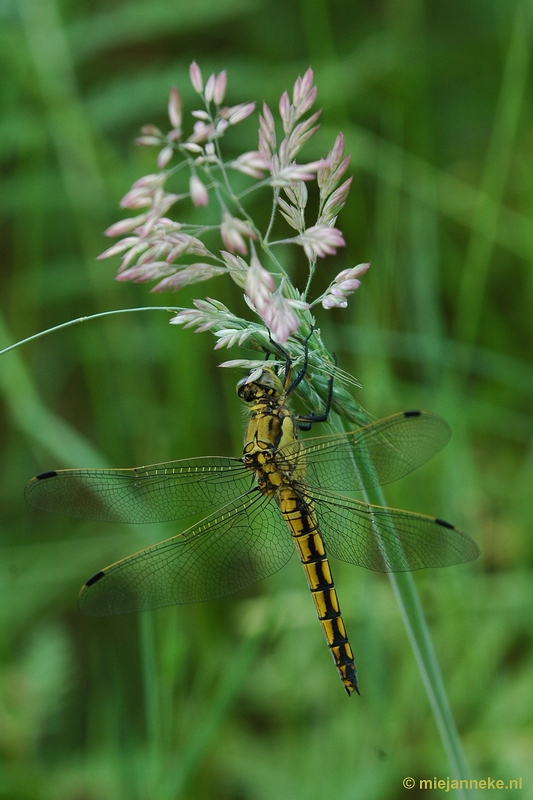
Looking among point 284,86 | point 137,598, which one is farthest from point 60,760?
point 284,86

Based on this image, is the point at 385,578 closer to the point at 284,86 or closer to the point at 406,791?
the point at 406,791

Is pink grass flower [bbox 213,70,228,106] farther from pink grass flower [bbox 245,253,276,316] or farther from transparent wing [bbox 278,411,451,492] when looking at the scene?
transparent wing [bbox 278,411,451,492]

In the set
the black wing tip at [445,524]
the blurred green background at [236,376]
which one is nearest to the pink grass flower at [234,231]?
the black wing tip at [445,524]

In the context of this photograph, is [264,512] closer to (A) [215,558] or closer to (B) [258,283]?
(A) [215,558]

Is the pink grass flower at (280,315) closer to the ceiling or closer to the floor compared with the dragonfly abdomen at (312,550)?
closer to the ceiling

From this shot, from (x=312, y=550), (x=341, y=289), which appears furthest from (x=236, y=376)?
(x=341, y=289)

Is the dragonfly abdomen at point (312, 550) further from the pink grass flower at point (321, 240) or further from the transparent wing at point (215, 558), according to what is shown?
the pink grass flower at point (321, 240)
